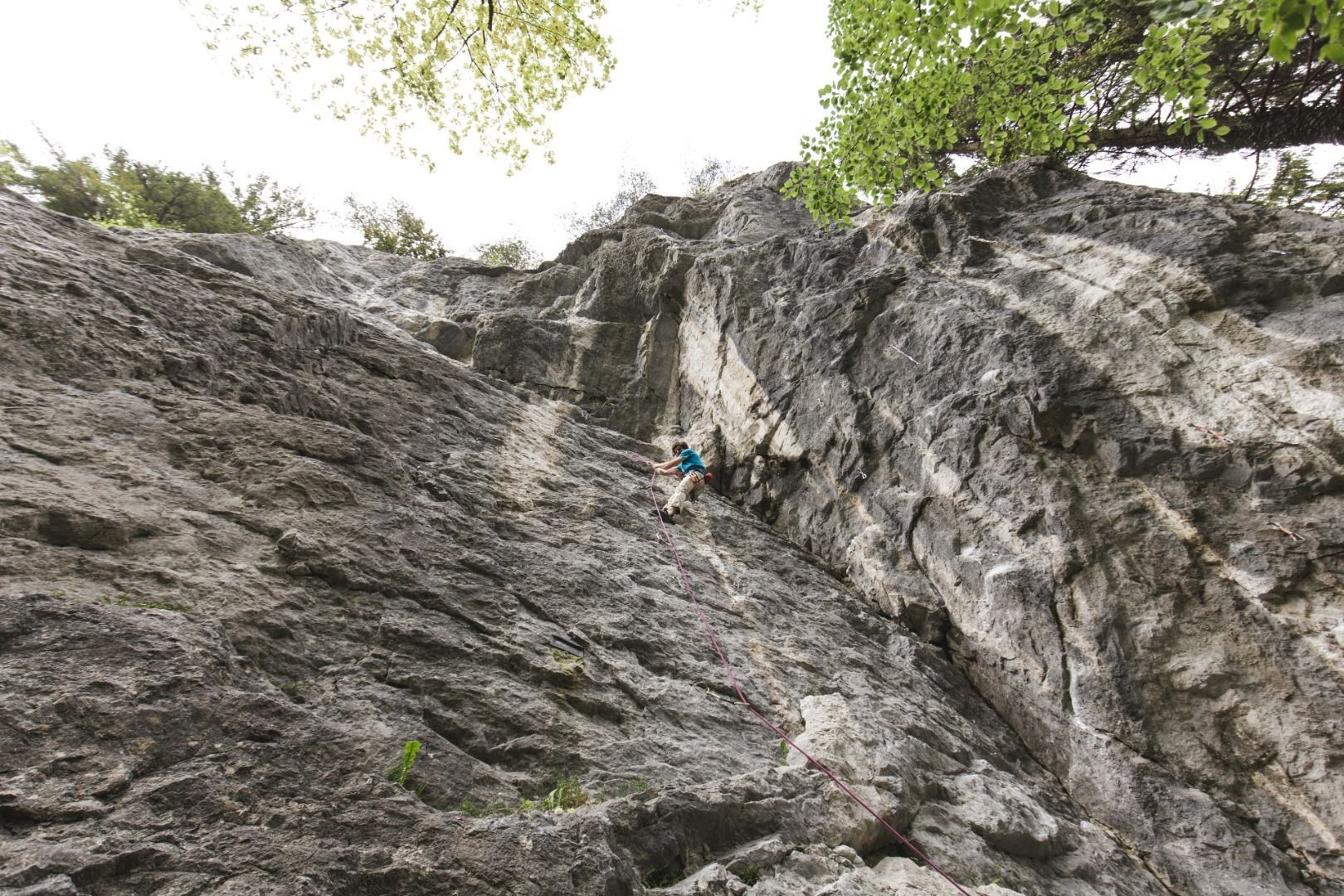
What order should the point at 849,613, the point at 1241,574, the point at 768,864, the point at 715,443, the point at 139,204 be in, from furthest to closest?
1. the point at 139,204
2. the point at 715,443
3. the point at 849,613
4. the point at 1241,574
5. the point at 768,864

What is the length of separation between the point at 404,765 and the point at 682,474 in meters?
7.47

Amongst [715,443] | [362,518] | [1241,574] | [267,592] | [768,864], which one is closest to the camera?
[768,864]

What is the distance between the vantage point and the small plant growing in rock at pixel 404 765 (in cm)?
361

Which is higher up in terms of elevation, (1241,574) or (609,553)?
(1241,574)

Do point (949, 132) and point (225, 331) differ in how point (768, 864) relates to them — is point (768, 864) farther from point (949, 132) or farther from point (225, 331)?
point (949, 132)

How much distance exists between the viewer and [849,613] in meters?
8.58

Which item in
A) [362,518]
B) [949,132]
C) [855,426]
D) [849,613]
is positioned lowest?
[849,613]

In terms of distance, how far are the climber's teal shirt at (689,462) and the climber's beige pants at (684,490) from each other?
133 mm

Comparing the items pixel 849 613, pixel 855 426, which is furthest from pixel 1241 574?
pixel 855 426

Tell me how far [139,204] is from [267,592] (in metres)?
16.5

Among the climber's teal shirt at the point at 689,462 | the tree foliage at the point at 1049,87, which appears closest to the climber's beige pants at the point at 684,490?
the climber's teal shirt at the point at 689,462

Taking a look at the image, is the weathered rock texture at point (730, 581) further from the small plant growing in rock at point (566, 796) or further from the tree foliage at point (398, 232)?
the tree foliage at point (398, 232)

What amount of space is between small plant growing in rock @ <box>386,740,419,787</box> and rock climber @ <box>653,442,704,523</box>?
18.8 ft

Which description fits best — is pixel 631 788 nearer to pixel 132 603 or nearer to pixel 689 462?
pixel 132 603
